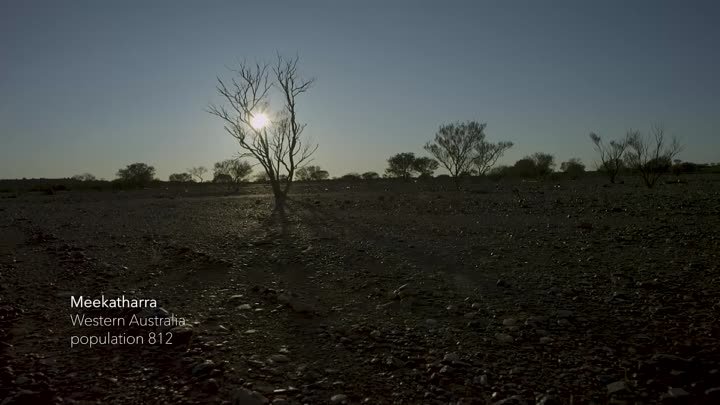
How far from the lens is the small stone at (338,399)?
2779 millimetres

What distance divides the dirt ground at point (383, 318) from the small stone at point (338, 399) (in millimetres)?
13

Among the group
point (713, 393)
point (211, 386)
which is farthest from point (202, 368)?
point (713, 393)

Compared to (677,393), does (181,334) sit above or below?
above

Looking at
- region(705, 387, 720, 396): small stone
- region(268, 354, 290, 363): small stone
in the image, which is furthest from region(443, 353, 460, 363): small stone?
region(705, 387, 720, 396): small stone

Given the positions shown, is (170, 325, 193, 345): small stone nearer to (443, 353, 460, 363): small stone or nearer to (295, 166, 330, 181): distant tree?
(443, 353, 460, 363): small stone

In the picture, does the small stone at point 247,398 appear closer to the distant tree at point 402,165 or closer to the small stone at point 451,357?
the small stone at point 451,357

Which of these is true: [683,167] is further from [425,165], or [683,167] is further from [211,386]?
[211,386]

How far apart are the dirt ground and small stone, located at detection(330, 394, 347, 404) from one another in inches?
0.5

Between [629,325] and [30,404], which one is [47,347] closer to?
[30,404]

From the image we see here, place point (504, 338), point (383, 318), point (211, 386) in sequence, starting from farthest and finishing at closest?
point (383, 318) → point (504, 338) → point (211, 386)

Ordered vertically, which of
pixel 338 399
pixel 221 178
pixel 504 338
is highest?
pixel 221 178

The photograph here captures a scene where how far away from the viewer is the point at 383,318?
416 centimetres

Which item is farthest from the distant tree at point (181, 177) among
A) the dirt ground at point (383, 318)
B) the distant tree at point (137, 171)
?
the dirt ground at point (383, 318)

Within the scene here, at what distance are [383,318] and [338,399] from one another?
4.64ft
